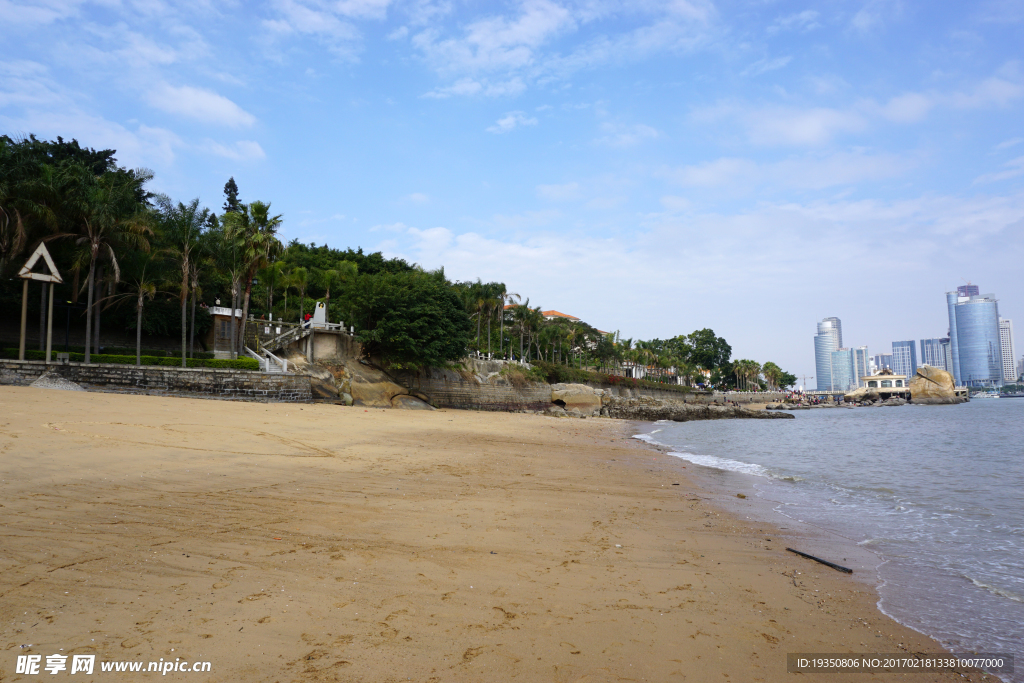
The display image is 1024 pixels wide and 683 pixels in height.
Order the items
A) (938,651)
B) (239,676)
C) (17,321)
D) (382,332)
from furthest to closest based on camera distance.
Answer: (382,332) < (17,321) < (938,651) < (239,676)

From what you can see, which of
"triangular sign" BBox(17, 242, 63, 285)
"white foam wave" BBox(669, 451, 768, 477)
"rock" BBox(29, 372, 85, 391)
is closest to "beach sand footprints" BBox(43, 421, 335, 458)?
"white foam wave" BBox(669, 451, 768, 477)

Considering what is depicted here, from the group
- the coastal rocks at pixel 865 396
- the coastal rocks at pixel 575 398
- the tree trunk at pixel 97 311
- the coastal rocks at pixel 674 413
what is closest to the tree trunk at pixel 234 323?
the tree trunk at pixel 97 311

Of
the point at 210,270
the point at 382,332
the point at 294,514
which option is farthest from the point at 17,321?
the point at 294,514

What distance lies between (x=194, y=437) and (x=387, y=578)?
29.7 ft

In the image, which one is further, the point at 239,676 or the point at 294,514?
the point at 294,514

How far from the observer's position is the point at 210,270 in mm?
34844

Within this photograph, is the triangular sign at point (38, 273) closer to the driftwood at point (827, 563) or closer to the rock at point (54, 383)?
the rock at point (54, 383)

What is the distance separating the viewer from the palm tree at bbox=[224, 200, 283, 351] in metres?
32.0

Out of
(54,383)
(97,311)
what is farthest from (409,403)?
(54,383)

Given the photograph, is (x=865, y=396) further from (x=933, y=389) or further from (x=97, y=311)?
(x=97, y=311)

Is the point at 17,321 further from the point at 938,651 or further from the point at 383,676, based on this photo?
the point at 938,651

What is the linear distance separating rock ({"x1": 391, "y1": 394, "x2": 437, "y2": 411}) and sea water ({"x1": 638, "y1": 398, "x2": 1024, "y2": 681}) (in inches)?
815

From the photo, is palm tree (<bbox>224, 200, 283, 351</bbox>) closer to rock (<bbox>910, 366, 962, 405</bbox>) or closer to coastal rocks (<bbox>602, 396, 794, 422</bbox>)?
coastal rocks (<bbox>602, 396, 794, 422</bbox>)

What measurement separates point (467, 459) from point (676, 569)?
749 cm
